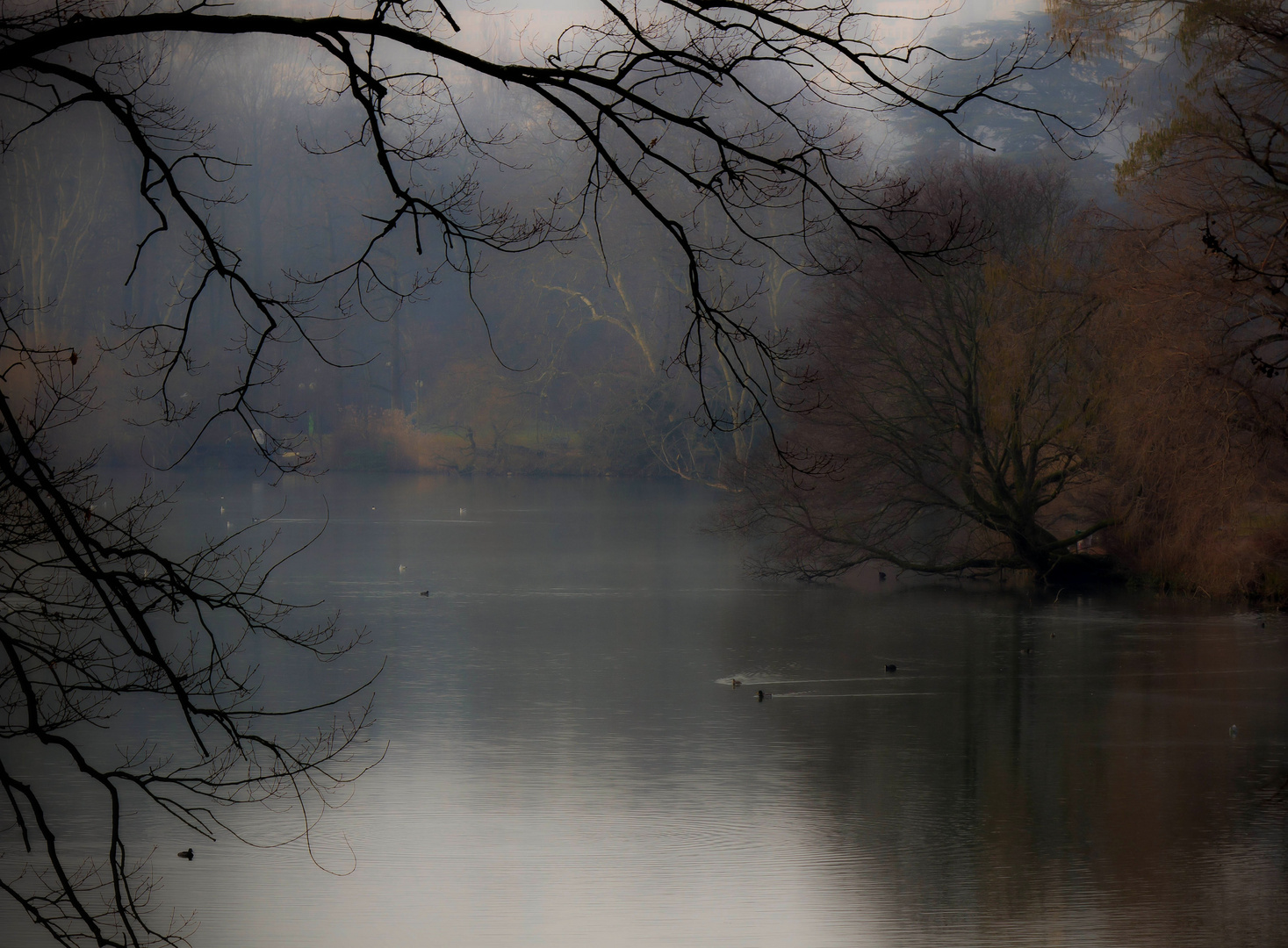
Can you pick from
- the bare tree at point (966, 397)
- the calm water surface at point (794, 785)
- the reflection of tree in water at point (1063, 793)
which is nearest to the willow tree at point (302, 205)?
the calm water surface at point (794, 785)

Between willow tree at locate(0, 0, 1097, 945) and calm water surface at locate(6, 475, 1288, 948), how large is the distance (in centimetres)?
94

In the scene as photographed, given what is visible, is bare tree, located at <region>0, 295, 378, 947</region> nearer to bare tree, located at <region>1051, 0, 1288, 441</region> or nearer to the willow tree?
the willow tree

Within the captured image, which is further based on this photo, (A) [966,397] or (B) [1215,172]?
(A) [966,397]

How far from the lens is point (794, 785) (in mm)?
9000

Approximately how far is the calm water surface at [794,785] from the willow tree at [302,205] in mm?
935

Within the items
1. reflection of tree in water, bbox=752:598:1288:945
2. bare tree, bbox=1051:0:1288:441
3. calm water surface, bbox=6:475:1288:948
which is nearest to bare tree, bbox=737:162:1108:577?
calm water surface, bbox=6:475:1288:948

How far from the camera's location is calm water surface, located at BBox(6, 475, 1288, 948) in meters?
6.73

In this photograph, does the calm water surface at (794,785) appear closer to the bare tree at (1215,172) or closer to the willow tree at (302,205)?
the willow tree at (302,205)

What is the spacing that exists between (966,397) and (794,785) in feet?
37.2

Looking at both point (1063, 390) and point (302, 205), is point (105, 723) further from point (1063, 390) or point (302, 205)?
point (302, 205)

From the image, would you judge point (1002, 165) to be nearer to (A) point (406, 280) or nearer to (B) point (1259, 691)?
(B) point (1259, 691)

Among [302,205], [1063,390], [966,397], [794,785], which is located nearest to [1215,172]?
[1063,390]

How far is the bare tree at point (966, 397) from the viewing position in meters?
19.1

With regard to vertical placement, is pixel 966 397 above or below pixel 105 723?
above
